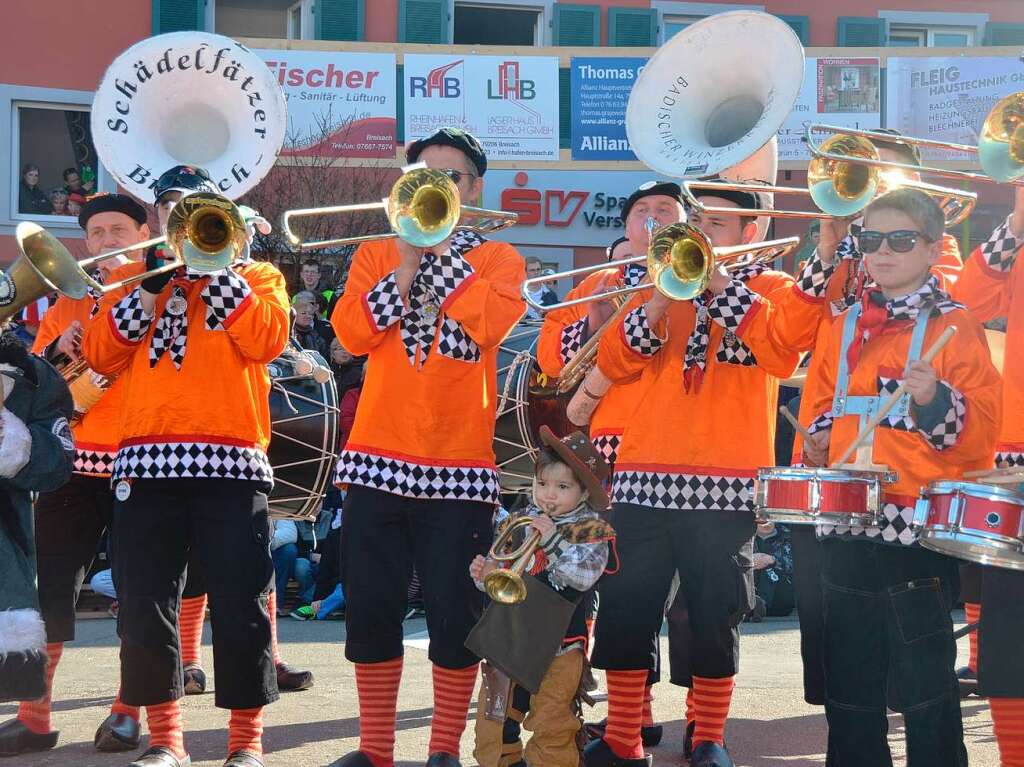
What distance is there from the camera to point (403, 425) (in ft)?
15.8

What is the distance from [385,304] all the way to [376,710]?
1346 millimetres

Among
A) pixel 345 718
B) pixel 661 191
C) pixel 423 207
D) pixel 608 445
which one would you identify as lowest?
pixel 345 718

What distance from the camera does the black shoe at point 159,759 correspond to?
4.71 metres

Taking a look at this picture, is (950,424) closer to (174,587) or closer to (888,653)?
(888,653)

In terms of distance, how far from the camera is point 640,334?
494 cm

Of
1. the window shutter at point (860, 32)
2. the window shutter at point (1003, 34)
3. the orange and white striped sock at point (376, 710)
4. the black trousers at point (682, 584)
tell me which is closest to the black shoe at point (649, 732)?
the black trousers at point (682, 584)

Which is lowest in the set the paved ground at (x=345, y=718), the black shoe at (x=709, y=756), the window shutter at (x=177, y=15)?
the paved ground at (x=345, y=718)

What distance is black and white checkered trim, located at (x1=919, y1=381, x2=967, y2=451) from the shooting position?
3930 millimetres

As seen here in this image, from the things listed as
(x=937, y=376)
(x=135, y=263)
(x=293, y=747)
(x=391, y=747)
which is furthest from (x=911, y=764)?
(x=135, y=263)

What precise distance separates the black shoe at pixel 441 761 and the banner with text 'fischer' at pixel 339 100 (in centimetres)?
1322

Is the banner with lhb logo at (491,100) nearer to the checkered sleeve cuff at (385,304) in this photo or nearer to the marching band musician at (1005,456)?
the checkered sleeve cuff at (385,304)

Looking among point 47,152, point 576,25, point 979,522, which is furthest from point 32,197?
point 979,522

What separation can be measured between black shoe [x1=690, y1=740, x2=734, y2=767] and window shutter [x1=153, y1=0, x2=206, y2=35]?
1623 centimetres

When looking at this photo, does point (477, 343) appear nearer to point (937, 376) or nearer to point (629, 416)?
point (629, 416)
